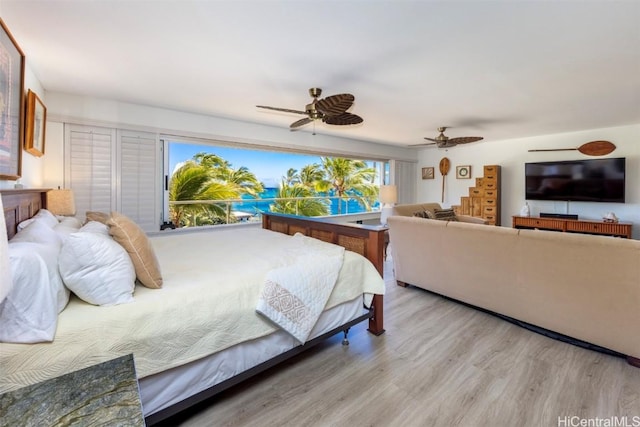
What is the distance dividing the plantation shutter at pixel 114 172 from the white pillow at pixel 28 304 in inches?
110

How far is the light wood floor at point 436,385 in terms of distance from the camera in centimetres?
156

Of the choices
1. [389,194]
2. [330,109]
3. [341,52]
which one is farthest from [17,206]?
[389,194]

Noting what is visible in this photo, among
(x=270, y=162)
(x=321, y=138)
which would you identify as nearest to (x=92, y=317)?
(x=321, y=138)

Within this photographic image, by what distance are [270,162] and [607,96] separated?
212 inches

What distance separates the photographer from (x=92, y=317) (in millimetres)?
1233

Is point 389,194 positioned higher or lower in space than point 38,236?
higher

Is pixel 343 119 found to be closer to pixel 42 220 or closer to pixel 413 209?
pixel 413 209

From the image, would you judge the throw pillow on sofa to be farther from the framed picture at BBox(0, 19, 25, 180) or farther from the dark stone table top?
the framed picture at BBox(0, 19, 25, 180)

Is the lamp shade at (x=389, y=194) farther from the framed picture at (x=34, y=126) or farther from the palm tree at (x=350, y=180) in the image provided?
the framed picture at (x=34, y=126)

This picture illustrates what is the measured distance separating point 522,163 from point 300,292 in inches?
246

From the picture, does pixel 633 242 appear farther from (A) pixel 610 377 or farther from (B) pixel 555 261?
(A) pixel 610 377

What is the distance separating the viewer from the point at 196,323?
146cm

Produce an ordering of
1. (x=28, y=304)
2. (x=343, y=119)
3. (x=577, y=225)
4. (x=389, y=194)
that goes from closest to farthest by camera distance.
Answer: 1. (x=28, y=304)
2. (x=343, y=119)
3. (x=577, y=225)
4. (x=389, y=194)

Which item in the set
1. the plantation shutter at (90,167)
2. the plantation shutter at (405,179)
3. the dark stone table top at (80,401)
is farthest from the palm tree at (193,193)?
the plantation shutter at (405,179)
